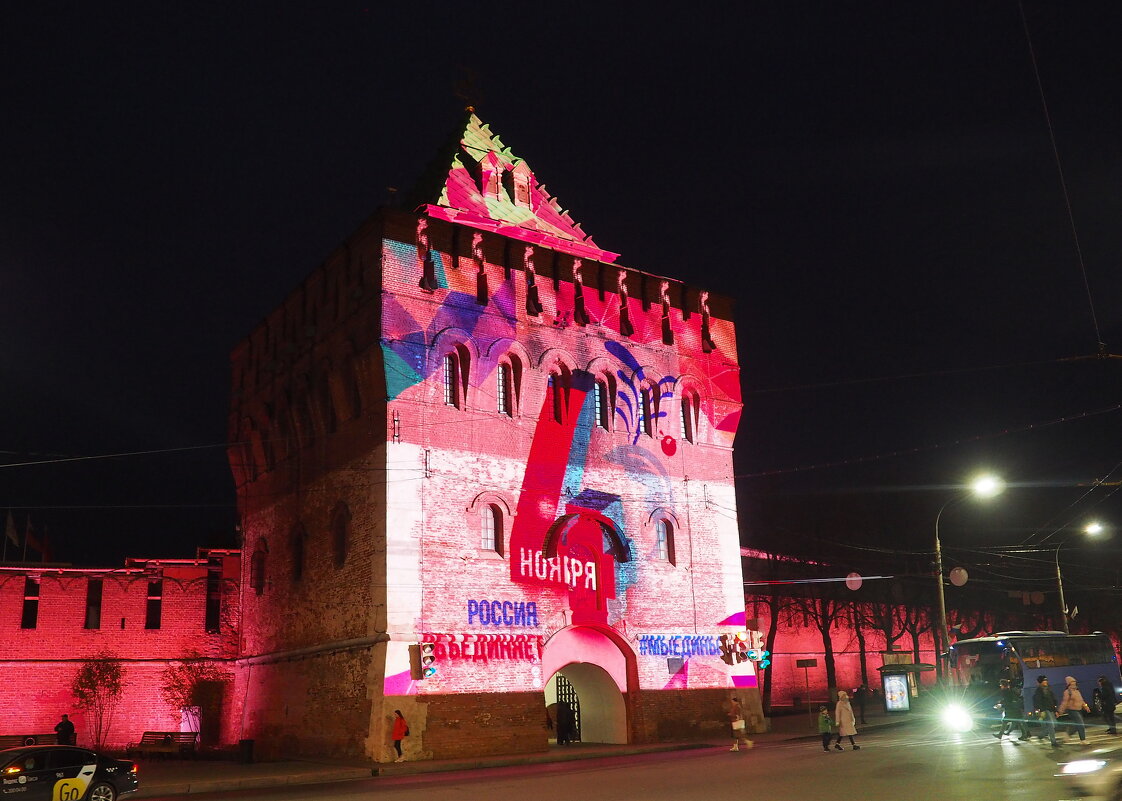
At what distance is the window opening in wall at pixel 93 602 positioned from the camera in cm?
3662

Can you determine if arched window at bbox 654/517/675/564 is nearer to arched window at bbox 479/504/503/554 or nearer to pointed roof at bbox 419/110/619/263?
arched window at bbox 479/504/503/554

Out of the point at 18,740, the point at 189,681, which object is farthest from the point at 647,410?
the point at 18,740

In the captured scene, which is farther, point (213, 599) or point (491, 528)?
point (213, 599)

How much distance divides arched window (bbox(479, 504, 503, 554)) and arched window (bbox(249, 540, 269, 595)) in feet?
34.1

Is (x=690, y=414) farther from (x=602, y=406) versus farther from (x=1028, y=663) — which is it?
(x=1028, y=663)

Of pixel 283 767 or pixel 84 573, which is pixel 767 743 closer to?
pixel 283 767

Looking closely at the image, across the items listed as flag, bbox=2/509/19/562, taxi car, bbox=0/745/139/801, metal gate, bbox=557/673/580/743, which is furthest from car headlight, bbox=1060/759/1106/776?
flag, bbox=2/509/19/562

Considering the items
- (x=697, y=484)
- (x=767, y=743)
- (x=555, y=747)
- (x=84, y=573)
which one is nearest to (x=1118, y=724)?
(x=767, y=743)

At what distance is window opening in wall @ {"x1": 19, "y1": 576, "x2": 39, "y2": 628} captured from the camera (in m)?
35.8

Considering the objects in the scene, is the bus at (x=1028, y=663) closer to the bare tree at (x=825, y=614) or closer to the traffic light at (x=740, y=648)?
the traffic light at (x=740, y=648)

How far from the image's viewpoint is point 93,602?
36.9 meters

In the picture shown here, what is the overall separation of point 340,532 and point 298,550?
3581 millimetres

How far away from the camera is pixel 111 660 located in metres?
36.2

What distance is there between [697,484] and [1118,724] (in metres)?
14.3
